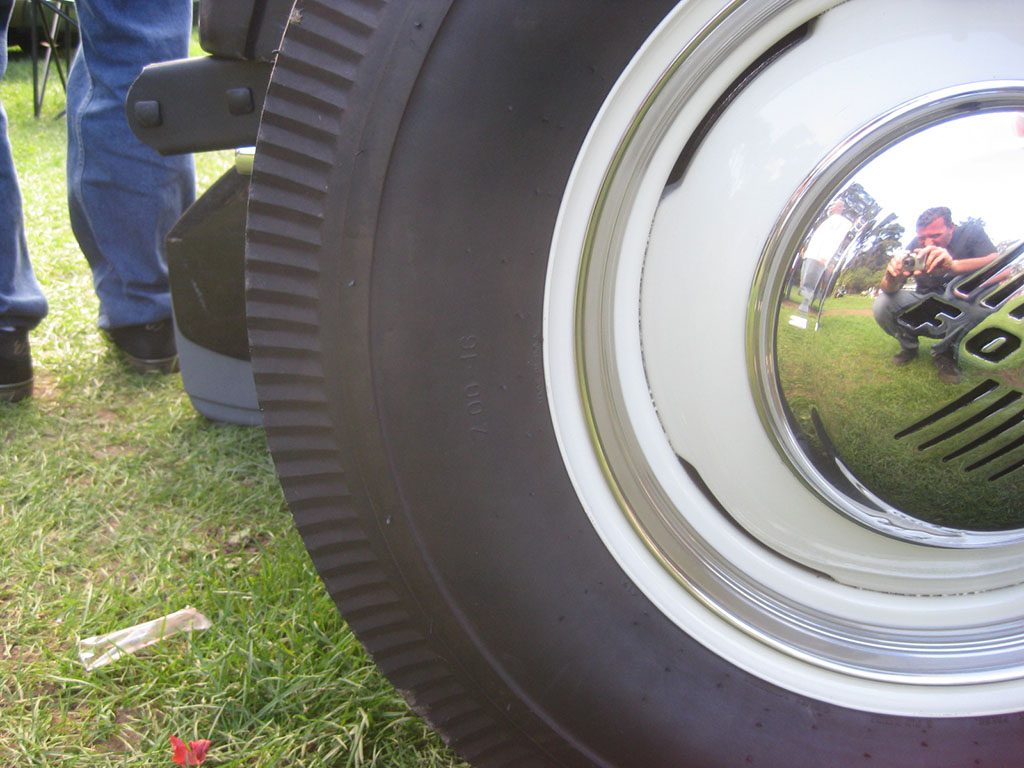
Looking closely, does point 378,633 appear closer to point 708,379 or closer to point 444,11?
point 708,379

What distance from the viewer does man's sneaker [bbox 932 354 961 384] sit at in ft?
2.49

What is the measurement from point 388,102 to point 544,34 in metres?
0.14

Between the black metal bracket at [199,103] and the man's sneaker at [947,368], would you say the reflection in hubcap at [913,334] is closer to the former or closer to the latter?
the man's sneaker at [947,368]

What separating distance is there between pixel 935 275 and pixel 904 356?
0.08m

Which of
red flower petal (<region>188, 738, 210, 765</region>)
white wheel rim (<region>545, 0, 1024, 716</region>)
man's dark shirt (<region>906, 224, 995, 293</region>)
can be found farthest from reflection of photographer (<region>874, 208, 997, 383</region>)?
red flower petal (<region>188, 738, 210, 765</region>)

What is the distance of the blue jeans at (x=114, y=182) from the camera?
5.96 feet

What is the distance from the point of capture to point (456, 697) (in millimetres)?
809

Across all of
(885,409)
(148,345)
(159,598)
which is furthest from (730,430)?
(148,345)

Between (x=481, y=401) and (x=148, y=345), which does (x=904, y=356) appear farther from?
(x=148, y=345)

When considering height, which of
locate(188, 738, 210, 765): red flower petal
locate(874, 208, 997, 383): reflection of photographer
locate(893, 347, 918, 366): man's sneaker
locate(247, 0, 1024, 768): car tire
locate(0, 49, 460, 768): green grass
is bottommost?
locate(0, 49, 460, 768): green grass

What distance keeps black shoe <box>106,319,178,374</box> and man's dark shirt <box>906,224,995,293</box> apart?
1.71 metres

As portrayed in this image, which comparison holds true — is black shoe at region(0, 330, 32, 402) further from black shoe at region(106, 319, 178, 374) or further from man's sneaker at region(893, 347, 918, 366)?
man's sneaker at region(893, 347, 918, 366)

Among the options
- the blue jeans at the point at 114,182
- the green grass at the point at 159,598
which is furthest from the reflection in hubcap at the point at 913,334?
the blue jeans at the point at 114,182

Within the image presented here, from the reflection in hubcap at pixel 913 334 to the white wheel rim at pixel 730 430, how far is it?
0.12ft
